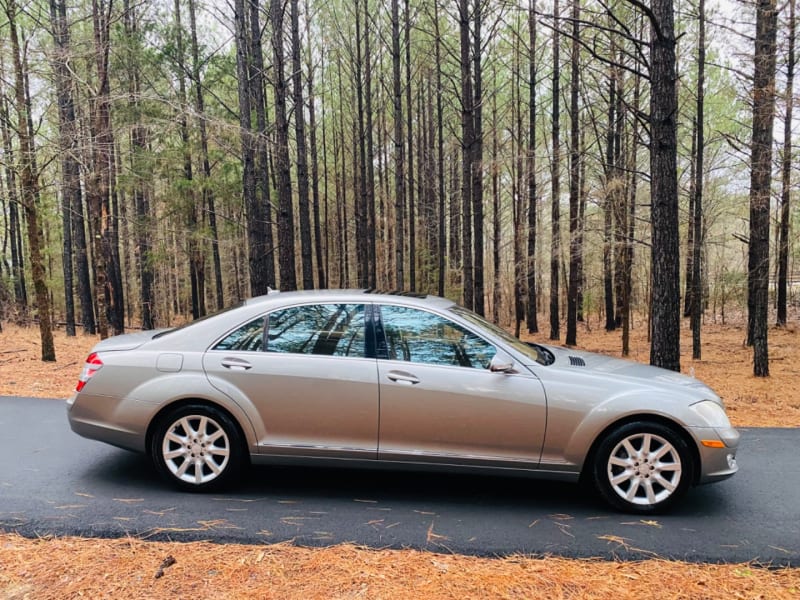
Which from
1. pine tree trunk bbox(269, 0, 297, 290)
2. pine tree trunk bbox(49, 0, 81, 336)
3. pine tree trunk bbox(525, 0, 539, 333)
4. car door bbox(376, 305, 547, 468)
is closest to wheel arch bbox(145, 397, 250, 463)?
car door bbox(376, 305, 547, 468)

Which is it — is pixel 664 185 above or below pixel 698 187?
below

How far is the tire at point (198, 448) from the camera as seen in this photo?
3783 mm

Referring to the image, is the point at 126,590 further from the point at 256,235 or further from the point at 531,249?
the point at 531,249

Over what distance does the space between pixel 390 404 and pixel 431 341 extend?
0.56 meters

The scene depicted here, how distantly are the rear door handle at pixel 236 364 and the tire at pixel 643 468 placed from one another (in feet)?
8.63

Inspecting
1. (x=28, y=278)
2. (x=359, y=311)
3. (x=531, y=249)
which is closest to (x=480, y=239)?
(x=531, y=249)

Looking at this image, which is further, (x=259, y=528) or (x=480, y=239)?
(x=480, y=239)

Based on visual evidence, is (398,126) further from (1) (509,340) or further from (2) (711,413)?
(2) (711,413)

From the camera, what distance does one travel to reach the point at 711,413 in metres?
3.67

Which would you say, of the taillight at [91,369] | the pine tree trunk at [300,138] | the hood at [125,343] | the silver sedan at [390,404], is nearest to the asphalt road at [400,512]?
the silver sedan at [390,404]

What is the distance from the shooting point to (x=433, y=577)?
272 centimetres

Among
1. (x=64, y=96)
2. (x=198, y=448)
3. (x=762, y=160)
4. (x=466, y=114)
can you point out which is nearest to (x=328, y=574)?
(x=198, y=448)

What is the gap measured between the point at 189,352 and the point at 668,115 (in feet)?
21.4

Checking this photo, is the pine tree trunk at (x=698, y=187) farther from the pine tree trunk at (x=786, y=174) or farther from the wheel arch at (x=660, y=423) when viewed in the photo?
the wheel arch at (x=660, y=423)
